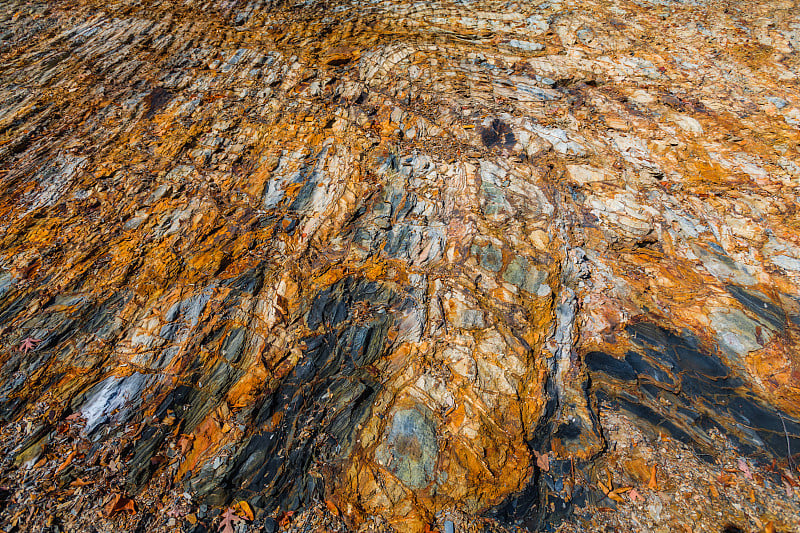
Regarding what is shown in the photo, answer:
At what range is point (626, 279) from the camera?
5094mm

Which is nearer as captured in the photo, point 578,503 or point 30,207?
point 578,503

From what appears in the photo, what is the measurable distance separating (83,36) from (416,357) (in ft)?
36.3

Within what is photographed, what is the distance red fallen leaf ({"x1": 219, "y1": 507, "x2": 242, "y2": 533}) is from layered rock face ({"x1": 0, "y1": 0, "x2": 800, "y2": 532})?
8 cm

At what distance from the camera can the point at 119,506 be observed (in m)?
3.49

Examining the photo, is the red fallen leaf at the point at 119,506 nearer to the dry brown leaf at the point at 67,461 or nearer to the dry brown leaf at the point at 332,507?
the dry brown leaf at the point at 67,461

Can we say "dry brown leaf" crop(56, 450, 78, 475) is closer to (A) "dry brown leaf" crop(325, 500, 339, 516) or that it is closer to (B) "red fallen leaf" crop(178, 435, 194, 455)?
(B) "red fallen leaf" crop(178, 435, 194, 455)

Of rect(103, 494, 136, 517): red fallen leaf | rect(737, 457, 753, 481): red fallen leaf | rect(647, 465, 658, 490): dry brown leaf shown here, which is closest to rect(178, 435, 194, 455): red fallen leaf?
rect(103, 494, 136, 517): red fallen leaf

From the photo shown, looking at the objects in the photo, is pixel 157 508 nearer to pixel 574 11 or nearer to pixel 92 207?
pixel 92 207

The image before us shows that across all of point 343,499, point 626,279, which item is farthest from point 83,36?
point 626,279

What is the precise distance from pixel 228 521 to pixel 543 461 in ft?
11.0

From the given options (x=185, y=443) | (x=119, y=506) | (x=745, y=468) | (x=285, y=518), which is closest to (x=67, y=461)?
(x=119, y=506)

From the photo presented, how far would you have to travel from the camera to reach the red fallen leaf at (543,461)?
3.93 metres

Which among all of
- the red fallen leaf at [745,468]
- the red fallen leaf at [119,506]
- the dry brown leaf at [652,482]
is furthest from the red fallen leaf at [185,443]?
the red fallen leaf at [745,468]

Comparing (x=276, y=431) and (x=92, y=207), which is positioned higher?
(x=92, y=207)
